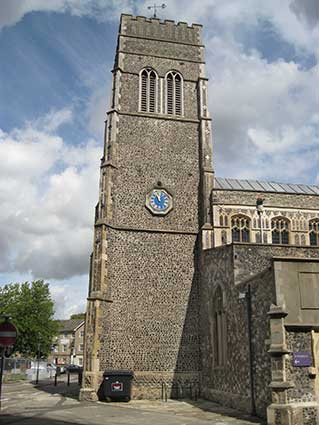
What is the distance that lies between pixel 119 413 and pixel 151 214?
10972 millimetres

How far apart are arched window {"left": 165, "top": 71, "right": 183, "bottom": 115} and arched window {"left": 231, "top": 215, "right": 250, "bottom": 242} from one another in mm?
7585

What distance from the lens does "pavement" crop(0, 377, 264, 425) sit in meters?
12.9

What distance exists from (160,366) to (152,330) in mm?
1758

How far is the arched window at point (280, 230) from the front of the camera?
25081 millimetres

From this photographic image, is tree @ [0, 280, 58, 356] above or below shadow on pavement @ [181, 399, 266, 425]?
above

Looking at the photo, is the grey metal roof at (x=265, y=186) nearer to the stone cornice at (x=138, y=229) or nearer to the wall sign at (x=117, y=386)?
the stone cornice at (x=138, y=229)

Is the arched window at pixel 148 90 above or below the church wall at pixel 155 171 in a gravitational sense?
above

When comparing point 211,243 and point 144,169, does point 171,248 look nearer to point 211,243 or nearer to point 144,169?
point 211,243

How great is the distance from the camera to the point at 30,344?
45.7 meters

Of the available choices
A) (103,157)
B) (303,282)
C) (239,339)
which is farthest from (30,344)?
→ (303,282)

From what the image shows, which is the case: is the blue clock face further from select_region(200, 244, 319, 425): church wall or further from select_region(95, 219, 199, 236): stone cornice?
select_region(200, 244, 319, 425): church wall

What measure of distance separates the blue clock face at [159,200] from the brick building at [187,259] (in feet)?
0.19

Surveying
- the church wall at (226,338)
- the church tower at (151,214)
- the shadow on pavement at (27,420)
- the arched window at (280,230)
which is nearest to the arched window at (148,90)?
the church tower at (151,214)

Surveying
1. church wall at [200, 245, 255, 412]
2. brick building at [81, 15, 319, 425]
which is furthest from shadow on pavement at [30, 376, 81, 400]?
church wall at [200, 245, 255, 412]
